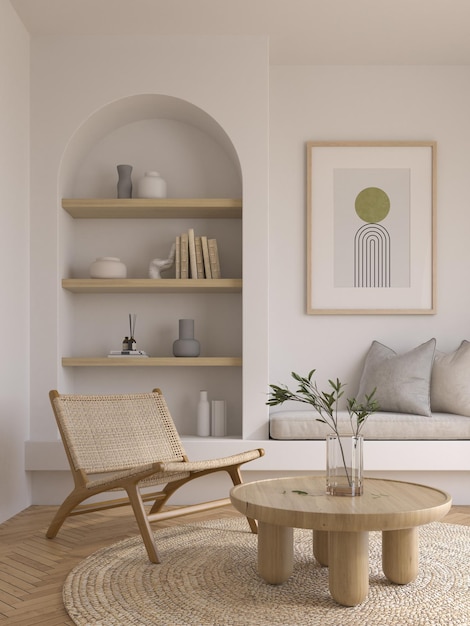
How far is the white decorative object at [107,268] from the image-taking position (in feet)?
15.0

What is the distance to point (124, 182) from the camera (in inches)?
183

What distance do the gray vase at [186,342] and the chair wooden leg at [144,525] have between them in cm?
155

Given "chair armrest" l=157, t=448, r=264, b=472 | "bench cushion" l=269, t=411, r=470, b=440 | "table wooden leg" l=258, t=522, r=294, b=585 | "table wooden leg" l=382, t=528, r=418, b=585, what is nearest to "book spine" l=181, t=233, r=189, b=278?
"bench cushion" l=269, t=411, r=470, b=440

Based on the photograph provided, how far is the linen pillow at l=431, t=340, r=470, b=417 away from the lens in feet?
14.4

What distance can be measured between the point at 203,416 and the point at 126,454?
3.16 ft

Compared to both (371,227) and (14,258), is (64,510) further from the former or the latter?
(371,227)

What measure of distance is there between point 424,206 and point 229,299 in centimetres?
142

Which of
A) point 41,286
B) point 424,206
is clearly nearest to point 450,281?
point 424,206

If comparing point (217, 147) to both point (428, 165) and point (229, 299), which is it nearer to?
point (229, 299)

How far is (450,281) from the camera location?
4.95m

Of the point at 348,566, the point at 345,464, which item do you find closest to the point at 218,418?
the point at 345,464

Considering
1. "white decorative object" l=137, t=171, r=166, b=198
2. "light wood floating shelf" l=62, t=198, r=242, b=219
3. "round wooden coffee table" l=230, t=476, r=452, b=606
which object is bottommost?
"round wooden coffee table" l=230, t=476, r=452, b=606

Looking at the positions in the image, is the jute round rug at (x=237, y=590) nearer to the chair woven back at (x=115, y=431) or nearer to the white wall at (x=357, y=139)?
the chair woven back at (x=115, y=431)

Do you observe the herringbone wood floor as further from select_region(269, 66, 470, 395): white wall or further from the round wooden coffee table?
select_region(269, 66, 470, 395): white wall
